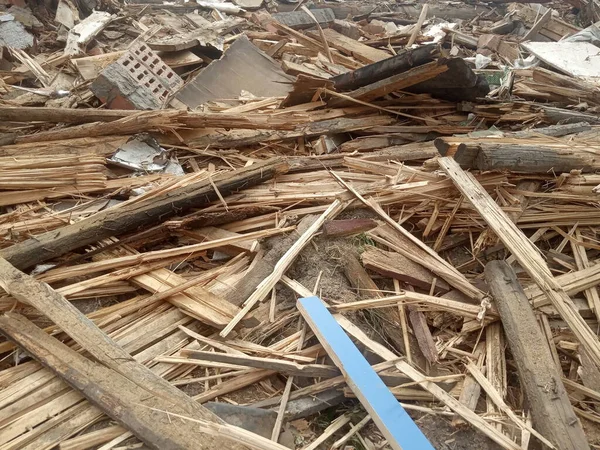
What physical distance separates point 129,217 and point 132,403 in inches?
53.5

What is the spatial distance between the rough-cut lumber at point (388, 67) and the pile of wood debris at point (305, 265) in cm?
3

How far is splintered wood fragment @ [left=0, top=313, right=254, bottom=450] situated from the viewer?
2213 millimetres

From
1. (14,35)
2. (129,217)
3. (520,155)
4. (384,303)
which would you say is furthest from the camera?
(14,35)

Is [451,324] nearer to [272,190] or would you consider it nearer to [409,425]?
[409,425]

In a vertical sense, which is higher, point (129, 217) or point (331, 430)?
point (129, 217)

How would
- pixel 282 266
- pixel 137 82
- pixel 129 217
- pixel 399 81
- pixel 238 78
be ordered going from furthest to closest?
pixel 238 78
pixel 137 82
pixel 399 81
pixel 129 217
pixel 282 266

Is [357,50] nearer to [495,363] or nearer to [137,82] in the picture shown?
[137,82]

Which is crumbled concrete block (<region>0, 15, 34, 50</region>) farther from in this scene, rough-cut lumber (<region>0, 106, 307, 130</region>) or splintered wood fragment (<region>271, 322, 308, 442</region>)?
splintered wood fragment (<region>271, 322, 308, 442</region>)

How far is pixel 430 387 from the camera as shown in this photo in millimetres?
2492

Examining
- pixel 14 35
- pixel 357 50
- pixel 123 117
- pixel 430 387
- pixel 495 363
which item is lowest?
pixel 495 363

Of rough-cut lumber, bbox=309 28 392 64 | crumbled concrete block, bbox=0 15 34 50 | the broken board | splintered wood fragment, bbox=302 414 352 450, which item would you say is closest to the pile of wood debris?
splintered wood fragment, bbox=302 414 352 450

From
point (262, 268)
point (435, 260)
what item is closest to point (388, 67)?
point (435, 260)

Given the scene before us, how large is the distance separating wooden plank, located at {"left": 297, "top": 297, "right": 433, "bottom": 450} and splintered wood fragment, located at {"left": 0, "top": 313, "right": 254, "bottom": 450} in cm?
64

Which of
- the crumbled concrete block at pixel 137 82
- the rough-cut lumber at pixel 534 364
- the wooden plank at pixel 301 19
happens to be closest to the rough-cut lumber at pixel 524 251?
the rough-cut lumber at pixel 534 364
